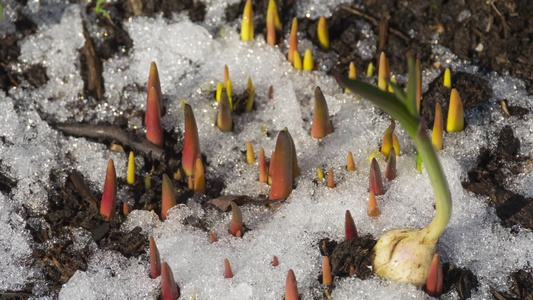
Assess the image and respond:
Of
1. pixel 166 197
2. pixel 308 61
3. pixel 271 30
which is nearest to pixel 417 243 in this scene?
pixel 166 197

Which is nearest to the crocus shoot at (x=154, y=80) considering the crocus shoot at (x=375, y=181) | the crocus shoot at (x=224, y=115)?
the crocus shoot at (x=224, y=115)

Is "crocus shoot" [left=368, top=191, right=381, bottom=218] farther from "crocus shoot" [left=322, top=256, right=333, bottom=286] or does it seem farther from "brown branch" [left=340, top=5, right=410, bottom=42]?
"brown branch" [left=340, top=5, right=410, bottom=42]

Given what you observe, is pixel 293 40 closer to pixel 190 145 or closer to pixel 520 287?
pixel 190 145

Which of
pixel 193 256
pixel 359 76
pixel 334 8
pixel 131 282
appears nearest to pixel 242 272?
pixel 193 256

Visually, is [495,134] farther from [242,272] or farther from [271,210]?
[242,272]

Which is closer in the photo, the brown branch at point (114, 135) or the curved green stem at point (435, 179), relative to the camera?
the curved green stem at point (435, 179)

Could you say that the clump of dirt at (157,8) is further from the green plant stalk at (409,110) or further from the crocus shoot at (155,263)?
the green plant stalk at (409,110)
